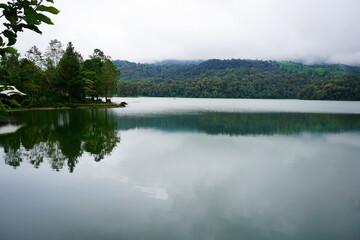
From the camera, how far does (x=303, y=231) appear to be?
281 inches

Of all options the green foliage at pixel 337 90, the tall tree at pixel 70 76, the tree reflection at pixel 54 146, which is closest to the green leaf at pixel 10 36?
the tree reflection at pixel 54 146

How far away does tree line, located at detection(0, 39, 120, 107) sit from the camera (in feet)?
164

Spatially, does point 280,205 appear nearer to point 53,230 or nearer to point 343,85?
point 53,230

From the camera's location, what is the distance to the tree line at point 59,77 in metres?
50.0

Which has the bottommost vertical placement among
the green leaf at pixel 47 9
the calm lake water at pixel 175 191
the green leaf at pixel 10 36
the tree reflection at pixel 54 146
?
the calm lake water at pixel 175 191

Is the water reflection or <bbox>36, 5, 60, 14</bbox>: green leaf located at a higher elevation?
<bbox>36, 5, 60, 14</bbox>: green leaf

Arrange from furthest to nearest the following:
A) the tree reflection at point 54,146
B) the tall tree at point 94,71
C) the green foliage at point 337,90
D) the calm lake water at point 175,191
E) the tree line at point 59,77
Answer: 1. the green foliage at point 337,90
2. the tall tree at point 94,71
3. the tree line at point 59,77
4. the tree reflection at point 54,146
5. the calm lake water at point 175,191

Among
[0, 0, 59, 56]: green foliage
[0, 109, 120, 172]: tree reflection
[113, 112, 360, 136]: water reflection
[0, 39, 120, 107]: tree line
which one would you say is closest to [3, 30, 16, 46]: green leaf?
[0, 0, 59, 56]: green foliage

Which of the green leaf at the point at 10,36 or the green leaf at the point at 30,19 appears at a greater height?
the green leaf at the point at 30,19

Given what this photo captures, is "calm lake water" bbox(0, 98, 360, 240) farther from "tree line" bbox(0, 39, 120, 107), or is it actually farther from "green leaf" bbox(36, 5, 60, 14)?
"tree line" bbox(0, 39, 120, 107)

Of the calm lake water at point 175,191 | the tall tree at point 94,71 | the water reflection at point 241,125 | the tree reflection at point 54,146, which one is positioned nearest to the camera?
the calm lake water at point 175,191

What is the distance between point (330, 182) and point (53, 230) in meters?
12.0

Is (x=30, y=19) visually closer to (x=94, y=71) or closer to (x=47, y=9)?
(x=47, y=9)

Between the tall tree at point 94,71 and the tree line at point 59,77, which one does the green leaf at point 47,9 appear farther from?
the tall tree at point 94,71
